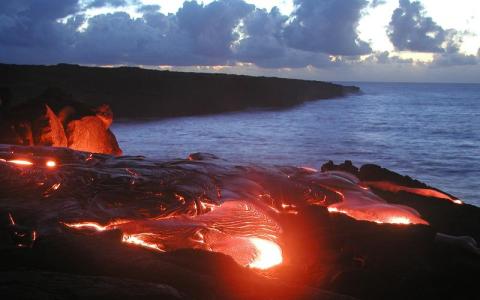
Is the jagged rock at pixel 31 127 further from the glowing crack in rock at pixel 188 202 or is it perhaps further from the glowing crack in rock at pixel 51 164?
the glowing crack in rock at pixel 51 164

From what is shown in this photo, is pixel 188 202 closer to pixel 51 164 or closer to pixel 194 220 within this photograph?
pixel 194 220

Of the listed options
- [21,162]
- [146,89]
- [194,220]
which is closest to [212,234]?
[194,220]

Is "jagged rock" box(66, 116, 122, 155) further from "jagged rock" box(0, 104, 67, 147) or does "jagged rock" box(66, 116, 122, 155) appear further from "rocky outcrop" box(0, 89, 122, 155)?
"jagged rock" box(0, 104, 67, 147)

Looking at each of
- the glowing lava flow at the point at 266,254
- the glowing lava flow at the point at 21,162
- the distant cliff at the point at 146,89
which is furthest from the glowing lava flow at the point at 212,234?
the distant cliff at the point at 146,89

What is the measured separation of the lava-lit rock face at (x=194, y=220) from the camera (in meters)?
3.89

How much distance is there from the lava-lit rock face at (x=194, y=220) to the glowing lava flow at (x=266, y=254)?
0.05ft

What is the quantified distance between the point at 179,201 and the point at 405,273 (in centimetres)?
295

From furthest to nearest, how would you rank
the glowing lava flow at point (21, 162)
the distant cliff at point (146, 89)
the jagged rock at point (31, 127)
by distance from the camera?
the distant cliff at point (146, 89) < the jagged rock at point (31, 127) < the glowing lava flow at point (21, 162)

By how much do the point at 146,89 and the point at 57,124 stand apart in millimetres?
46315

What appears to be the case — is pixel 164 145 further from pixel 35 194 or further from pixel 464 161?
pixel 35 194

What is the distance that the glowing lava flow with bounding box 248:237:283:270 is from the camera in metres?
5.36

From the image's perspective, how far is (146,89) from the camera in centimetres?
5559

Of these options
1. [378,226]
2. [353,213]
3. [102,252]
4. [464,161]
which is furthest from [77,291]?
[464,161]

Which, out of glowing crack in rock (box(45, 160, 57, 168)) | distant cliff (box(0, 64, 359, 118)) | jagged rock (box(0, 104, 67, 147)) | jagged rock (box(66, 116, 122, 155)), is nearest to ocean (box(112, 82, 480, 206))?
jagged rock (box(66, 116, 122, 155))
